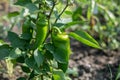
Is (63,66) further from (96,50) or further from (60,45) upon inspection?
(96,50)

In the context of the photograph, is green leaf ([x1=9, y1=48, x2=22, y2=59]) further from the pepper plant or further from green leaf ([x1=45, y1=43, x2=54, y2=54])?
green leaf ([x1=45, y1=43, x2=54, y2=54])

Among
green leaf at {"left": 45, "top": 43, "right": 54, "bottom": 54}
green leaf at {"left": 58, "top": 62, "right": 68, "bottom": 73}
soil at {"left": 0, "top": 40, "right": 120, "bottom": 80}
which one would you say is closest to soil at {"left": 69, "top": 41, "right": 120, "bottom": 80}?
soil at {"left": 0, "top": 40, "right": 120, "bottom": 80}

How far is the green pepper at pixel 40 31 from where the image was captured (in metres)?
1.68

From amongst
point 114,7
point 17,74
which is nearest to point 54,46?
point 17,74

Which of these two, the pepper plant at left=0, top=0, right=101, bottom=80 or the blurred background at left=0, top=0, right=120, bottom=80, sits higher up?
the pepper plant at left=0, top=0, right=101, bottom=80

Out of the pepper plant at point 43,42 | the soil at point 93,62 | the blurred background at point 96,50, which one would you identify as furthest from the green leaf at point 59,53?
the soil at point 93,62

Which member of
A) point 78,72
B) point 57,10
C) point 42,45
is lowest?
point 78,72

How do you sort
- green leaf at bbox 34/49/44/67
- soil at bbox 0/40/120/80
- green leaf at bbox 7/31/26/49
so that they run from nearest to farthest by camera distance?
green leaf at bbox 34/49/44/67
green leaf at bbox 7/31/26/49
soil at bbox 0/40/120/80

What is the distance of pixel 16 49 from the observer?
1.70 metres

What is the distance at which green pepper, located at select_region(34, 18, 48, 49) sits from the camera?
1678 mm

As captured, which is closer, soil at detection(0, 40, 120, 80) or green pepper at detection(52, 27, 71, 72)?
green pepper at detection(52, 27, 71, 72)

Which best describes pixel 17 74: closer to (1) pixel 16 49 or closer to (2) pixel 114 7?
(1) pixel 16 49

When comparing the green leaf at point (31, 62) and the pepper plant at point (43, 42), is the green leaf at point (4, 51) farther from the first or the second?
the green leaf at point (31, 62)

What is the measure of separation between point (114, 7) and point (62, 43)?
159 centimetres
